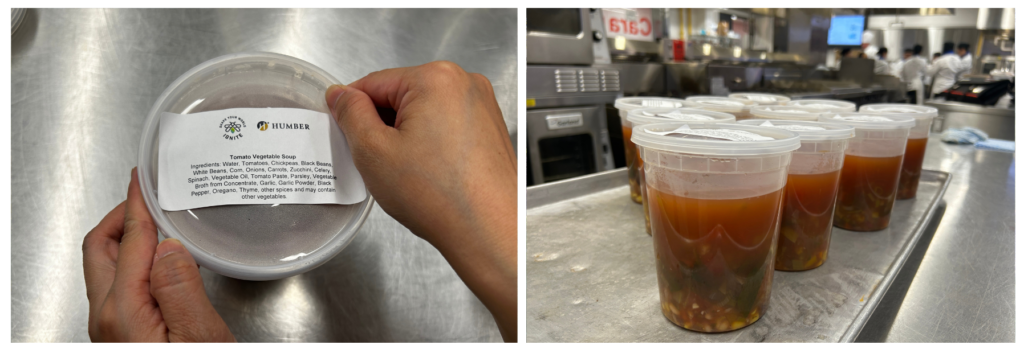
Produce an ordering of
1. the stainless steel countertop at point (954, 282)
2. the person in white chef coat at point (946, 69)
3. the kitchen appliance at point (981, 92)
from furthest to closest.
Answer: the person in white chef coat at point (946, 69)
the kitchen appliance at point (981, 92)
the stainless steel countertop at point (954, 282)

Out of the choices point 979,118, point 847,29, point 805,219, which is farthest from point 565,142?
point 847,29

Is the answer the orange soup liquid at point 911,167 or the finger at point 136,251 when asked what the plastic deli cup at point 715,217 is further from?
the orange soup liquid at point 911,167

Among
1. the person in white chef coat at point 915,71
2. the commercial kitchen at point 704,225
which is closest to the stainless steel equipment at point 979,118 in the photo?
the commercial kitchen at point 704,225

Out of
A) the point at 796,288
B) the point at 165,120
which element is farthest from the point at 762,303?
the point at 165,120

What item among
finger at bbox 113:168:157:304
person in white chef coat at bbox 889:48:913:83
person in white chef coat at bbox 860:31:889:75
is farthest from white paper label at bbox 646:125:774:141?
person in white chef coat at bbox 889:48:913:83

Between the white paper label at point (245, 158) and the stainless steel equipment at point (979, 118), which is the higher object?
the white paper label at point (245, 158)

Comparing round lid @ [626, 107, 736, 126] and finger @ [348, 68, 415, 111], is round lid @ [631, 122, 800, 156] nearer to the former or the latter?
round lid @ [626, 107, 736, 126]

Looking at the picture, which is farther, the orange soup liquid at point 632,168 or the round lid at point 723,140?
the orange soup liquid at point 632,168
